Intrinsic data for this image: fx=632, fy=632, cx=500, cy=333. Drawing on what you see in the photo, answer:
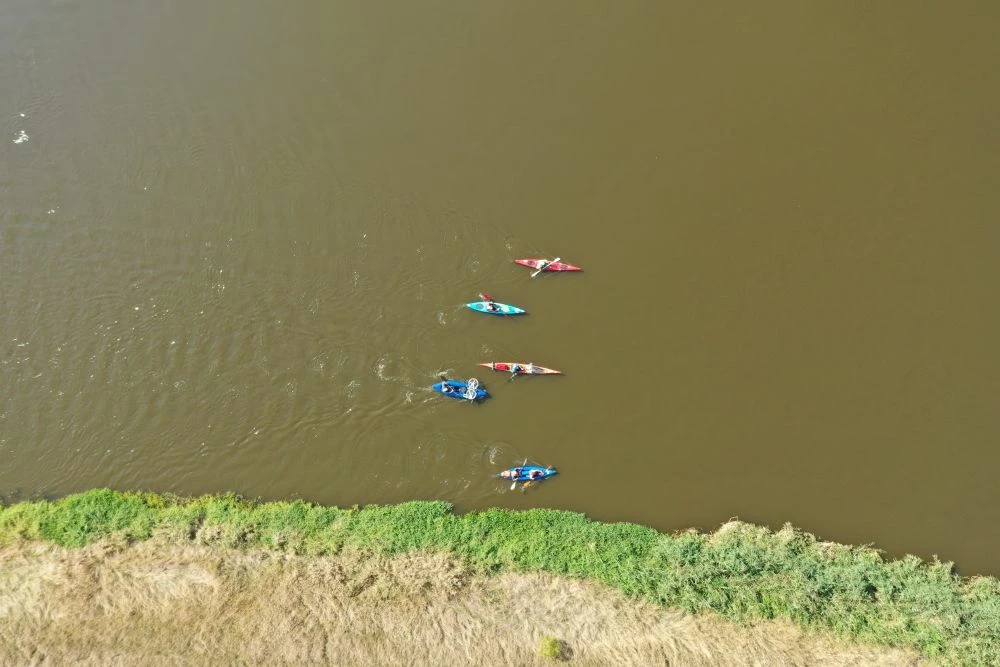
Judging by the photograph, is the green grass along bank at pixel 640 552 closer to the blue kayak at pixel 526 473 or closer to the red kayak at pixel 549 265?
the blue kayak at pixel 526 473

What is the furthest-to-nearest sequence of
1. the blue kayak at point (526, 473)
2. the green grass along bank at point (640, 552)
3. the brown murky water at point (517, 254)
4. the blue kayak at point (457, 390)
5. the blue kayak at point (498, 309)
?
1. the blue kayak at point (498, 309)
2. the blue kayak at point (457, 390)
3. the brown murky water at point (517, 254)
4. the blue kayak at point (526, 473)
5. the green grass along bank at point (640, 552)

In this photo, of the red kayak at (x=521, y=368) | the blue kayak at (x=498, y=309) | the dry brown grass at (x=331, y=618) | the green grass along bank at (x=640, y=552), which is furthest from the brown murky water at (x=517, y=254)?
the dry brown grass at (x=331, y=618)

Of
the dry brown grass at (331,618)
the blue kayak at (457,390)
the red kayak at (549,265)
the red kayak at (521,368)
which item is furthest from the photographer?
the red kayak at (549,265)

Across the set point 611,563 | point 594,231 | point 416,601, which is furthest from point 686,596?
point 594,231

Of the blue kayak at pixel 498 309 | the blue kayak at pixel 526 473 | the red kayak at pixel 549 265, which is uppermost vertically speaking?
the red kayak at pixel 549 265

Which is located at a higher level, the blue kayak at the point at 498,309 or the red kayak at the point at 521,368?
the blue kayak at the point at 498,309

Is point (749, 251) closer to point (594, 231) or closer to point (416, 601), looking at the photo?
point (594, 231)

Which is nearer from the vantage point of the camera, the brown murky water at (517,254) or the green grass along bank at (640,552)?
the green grass along bank at (640,552)

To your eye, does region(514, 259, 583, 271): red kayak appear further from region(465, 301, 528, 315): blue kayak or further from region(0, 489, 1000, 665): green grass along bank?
region(0, 489, 1000, 665): green grass along bank

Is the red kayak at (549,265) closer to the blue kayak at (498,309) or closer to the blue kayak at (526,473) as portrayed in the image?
the blue kayak at (498,309)
